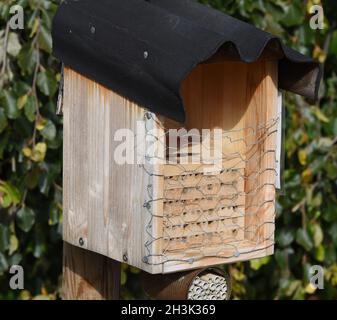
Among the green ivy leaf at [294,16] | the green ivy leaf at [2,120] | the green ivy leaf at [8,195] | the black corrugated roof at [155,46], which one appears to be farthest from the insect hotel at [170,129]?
the green ivy leaf at [294,16]

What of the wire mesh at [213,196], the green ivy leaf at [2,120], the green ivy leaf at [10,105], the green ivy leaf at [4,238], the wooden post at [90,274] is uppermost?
the green ivy leaf at [10,105]

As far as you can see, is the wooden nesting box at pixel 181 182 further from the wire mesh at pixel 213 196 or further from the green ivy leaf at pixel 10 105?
the green ivy leaf at pixel 10 105

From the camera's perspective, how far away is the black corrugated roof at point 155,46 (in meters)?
Result: 1.71

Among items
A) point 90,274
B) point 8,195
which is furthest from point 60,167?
point 90,274

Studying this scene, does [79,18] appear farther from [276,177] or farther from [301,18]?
[301,18]

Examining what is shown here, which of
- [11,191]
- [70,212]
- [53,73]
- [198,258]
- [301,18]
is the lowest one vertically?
[198,258]

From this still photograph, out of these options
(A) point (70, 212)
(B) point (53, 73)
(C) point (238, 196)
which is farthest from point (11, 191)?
(C) point (238, 196)

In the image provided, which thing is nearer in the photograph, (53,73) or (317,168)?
(53,73)

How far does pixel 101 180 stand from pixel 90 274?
0.94ft

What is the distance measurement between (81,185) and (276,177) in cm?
41

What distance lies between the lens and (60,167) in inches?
109

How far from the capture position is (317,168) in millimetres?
2961

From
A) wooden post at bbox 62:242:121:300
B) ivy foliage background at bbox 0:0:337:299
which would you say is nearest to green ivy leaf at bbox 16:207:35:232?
ivy foliage background at bbox 0:0:337:299

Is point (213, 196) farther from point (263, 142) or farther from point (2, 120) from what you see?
point (2, 120)
